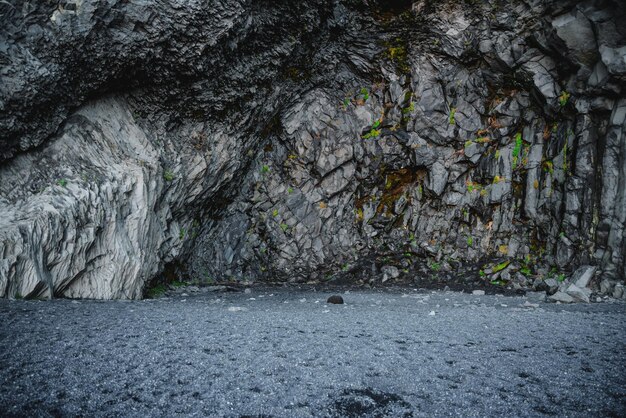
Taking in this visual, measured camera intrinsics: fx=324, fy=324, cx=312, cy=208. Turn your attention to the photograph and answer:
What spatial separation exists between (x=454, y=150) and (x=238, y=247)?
8.15 metres

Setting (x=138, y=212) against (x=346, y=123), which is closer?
(x=138, y=212)

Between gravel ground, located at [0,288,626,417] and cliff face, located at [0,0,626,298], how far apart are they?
2607 mm

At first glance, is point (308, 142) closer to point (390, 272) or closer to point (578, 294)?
point (390, 272)

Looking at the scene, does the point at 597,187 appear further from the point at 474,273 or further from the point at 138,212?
the point at 138,212

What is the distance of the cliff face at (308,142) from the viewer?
602cm

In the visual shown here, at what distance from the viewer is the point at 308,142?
11.8 metres

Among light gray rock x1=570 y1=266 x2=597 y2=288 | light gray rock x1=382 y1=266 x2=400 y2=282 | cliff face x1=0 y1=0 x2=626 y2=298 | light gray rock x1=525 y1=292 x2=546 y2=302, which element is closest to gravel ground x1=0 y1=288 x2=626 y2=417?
cliff face x1=0 y1=0 x2=626 y2=298

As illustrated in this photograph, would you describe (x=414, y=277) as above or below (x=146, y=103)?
below

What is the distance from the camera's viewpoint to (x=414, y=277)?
422 inches

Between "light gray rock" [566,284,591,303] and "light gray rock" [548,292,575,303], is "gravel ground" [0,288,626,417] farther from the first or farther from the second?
"light gray rock" [566,284,591,303]

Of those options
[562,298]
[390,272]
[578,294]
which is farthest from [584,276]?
[390,272]

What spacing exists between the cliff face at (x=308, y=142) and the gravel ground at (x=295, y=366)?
2.61 m

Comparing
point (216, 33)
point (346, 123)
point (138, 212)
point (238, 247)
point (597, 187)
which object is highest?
point (216, 33)

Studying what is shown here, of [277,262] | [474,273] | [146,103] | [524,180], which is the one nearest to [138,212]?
[146,103]
